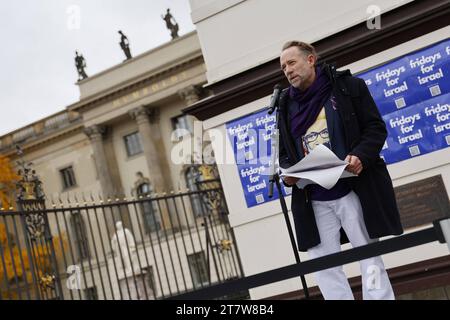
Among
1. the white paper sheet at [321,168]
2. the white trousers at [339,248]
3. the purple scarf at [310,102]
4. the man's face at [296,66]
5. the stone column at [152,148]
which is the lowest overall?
the white trousers at [339,248]

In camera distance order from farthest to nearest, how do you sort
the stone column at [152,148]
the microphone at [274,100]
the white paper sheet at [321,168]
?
1. the stone column at [152,148]
2. the microphone at [274,100]
3. the white paper sheet at [321,168]

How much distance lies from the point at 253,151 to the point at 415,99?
1875mm

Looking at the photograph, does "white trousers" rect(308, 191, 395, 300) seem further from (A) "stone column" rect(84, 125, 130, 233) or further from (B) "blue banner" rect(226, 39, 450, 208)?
(A) "stone column" rect(84, 125, 130, 233)

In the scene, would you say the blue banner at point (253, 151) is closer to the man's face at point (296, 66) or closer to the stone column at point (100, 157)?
the man's face at point (296, 66)

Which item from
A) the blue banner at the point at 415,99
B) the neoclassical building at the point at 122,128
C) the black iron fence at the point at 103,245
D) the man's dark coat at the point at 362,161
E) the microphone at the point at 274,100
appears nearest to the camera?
the man's dark coat at the point at 362,161

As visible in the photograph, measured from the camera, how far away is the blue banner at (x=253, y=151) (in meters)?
7.06

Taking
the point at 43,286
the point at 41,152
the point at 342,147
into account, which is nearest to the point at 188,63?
the point at 41,152

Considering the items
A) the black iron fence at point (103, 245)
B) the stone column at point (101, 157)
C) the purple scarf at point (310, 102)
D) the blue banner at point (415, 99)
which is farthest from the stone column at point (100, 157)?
the purple scarf at point (310, 102)

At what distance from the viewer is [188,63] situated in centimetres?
4284

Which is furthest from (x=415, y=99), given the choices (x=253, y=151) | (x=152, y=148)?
(x=152, y=148)

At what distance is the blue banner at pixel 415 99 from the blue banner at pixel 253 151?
4.14ft

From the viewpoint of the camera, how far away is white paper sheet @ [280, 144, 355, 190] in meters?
3.67

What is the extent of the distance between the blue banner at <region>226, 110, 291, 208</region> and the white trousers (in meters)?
2.93

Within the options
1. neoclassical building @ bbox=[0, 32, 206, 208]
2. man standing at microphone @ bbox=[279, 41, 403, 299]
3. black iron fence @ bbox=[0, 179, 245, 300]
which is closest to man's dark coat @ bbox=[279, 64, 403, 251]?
man standing at microphone @ bbox=[279, 41, 403, 299]
